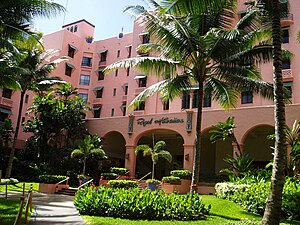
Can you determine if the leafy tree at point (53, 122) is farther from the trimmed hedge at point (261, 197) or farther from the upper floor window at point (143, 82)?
the trimmed hedge at point (261, 197)

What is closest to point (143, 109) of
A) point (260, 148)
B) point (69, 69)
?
point (260, 148)

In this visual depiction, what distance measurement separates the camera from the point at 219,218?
11.8 m

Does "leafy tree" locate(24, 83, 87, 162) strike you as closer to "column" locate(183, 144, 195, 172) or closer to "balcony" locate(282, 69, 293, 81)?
"column" locate(183, 144, 195, 172)

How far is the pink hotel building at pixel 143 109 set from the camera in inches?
912

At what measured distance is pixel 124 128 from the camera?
26.9 meters

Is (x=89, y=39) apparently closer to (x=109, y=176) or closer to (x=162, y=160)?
(x=162, y=160)

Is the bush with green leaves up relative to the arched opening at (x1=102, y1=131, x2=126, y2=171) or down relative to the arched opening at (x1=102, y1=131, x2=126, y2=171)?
down

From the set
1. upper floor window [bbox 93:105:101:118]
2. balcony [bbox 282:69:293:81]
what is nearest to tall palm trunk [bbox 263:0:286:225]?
balcony [bbox 282:69:293:81]

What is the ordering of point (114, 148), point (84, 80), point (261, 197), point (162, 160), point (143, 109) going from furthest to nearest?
point (84, 80)
point (162, 160)
point (114, 148)
point (143, 109)
point (261, 197)

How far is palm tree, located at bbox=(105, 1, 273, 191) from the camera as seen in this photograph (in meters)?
13.4

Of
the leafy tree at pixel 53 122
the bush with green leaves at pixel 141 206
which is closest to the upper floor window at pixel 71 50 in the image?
the leafy tree at pixel 53 122

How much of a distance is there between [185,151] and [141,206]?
12.8 metres

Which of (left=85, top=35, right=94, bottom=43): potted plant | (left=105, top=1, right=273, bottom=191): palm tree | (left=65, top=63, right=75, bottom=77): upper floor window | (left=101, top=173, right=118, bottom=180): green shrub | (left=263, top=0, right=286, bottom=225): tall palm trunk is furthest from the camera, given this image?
(left=85, top=35, right=94, bottom=43): potted plant

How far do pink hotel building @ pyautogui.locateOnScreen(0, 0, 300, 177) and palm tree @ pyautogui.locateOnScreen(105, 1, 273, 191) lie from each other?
5.69 feet
